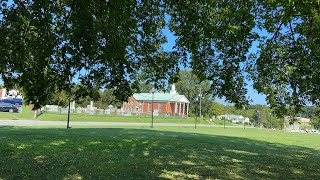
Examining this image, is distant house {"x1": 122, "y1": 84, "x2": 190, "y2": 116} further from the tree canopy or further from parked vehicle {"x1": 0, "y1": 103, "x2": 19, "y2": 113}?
the tree canopy

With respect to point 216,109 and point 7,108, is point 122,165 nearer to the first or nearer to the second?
point 7,108

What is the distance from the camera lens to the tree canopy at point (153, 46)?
7.02m

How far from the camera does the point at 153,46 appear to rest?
10.5 meters

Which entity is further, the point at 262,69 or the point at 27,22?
the point at 262,69

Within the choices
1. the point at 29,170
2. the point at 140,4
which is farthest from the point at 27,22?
the point at 29,170

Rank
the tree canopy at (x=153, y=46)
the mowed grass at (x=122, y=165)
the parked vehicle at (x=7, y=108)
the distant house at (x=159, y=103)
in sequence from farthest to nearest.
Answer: the distant house at (x=159, y=103)
the parked vehicle at (x=7, y=108)
the mowed grass at (x=122, y=165)
the tree canopy at (x=153, y=46)

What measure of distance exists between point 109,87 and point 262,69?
14.6ft

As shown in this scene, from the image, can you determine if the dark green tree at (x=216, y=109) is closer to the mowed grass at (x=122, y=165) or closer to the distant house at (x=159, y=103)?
the distant house at (x=159, y=103)

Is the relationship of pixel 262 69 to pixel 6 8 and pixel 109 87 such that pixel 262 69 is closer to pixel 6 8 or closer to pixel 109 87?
pixel 109 87

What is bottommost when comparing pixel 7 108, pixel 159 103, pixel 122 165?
pixel 122 165

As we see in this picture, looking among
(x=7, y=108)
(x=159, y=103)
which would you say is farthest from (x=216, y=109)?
(x=7, y=108)

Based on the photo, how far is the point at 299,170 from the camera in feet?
37.2

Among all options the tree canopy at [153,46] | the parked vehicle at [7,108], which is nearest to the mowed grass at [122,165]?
the tree canopy at [153,46]

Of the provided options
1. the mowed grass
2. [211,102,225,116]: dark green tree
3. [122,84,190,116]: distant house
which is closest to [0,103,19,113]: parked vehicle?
the mowed grass
